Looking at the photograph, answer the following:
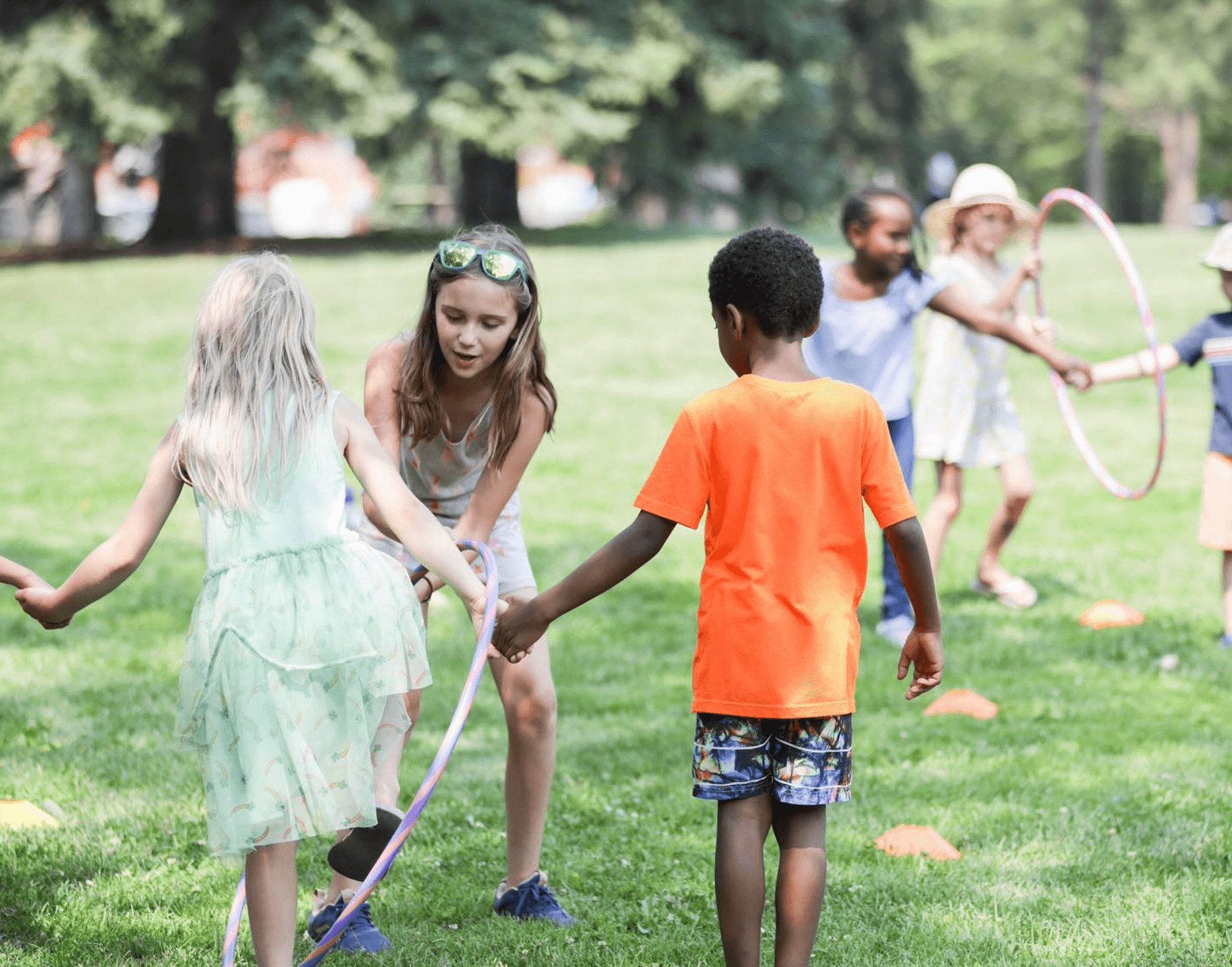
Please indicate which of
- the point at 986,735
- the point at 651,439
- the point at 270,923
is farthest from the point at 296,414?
the point at 651,439

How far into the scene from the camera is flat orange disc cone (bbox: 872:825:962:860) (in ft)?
15.5

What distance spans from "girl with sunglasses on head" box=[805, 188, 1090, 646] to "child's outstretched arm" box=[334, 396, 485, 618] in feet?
11.3

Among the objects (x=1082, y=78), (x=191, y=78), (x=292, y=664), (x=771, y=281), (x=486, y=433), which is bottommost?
(x=292, y=664)

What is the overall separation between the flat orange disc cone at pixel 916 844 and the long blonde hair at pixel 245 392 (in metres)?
2.41

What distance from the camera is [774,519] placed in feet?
11.1

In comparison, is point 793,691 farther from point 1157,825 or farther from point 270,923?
point 1157,825

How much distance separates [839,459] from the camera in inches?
135

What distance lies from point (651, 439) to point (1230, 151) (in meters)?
55.4

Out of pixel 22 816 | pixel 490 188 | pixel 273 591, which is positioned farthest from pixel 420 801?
pixel 490 188

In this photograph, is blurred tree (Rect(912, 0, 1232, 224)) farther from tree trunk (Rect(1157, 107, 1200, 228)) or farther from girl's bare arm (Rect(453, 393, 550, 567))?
girl's bare arm (Rect(453, 393, 550, 567))

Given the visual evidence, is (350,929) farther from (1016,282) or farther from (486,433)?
(1016,282)

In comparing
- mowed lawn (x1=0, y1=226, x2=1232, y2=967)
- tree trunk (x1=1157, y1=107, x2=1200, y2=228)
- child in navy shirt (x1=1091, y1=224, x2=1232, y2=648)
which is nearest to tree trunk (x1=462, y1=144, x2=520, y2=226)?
mowed lawn (x1=0, y1=226, x2=1232, y2=967)

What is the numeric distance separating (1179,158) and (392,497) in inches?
2235

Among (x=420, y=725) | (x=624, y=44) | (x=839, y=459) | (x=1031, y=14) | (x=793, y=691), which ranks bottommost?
(x=420, y=725)
